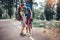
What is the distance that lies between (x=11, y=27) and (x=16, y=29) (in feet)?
0.19

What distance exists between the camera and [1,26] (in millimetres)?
2119

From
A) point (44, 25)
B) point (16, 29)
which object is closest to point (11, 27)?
point (16, 29)

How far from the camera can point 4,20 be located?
2100 millimetres

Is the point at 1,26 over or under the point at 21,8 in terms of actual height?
under

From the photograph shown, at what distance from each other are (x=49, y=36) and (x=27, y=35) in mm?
239

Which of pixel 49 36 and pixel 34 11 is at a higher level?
pixel 34 11

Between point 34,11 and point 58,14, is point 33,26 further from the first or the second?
point 58,14

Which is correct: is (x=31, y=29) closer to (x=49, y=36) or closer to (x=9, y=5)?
(x=49, y=36)

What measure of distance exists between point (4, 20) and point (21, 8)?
0.22 metres

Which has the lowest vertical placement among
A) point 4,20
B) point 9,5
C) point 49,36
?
point 49,36

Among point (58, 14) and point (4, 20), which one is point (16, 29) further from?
point (58, 14)

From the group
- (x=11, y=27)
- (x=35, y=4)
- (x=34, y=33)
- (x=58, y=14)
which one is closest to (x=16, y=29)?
(x=11, y=27)

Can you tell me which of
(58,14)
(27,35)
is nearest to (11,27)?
(27,35)

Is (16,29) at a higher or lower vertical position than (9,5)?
lower
